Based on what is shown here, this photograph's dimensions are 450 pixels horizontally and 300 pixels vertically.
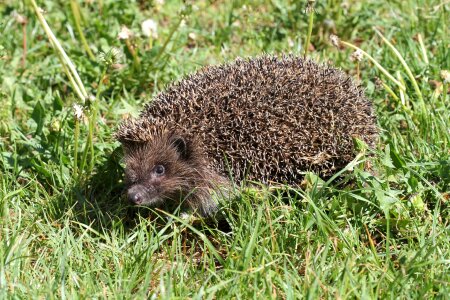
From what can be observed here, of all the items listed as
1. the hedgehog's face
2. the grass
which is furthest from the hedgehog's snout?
the grass

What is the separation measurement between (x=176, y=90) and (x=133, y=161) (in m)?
0.67

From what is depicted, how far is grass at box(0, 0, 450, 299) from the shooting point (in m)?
4.36

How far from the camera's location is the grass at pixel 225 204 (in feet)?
14.3

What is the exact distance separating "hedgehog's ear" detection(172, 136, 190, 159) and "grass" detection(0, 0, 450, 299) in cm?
54

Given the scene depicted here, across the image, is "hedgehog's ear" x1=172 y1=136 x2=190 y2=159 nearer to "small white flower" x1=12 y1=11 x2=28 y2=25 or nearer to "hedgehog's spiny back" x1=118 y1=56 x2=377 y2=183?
"hedgehog's spiny back" x1=118 y1=56 x2=377 y2=183

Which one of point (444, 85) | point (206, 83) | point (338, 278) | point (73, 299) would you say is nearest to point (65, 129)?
point (206, 83)

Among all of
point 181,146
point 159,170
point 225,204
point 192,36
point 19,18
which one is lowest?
point 225,204

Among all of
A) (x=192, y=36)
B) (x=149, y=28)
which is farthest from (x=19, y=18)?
(x=192, y=36)

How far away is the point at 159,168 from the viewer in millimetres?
5523

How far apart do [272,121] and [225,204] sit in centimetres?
71

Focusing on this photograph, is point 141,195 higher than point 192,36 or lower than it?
lower

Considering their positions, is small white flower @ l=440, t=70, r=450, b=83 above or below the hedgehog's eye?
above

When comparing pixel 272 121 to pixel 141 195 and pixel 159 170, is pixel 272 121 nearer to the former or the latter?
pixel 159 170

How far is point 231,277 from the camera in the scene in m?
4.30
